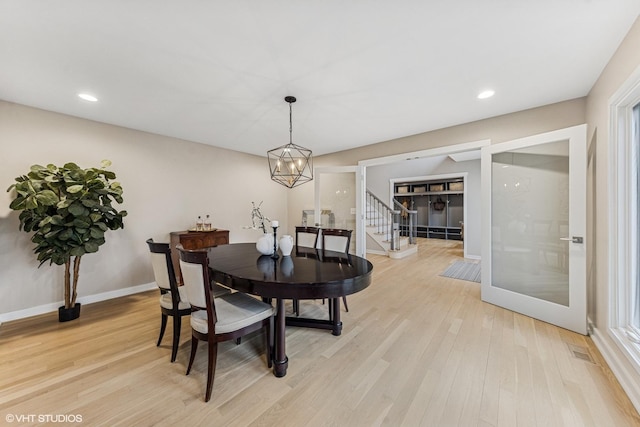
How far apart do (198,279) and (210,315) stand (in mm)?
265

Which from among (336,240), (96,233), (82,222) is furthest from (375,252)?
(82,222)

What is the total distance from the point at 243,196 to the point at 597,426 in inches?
211

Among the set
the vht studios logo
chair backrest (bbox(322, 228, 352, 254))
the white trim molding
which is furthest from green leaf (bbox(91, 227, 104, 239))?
the white trim molding

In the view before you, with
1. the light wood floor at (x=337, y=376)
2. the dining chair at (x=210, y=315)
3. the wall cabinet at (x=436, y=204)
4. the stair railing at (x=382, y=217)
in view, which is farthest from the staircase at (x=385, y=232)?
the dining chair at (x=210, y=315)

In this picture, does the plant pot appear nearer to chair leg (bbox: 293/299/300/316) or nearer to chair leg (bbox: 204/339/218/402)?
chair leg (bbox: 204/339/218/402)

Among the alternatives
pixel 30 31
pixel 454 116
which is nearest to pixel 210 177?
pixel 30 31

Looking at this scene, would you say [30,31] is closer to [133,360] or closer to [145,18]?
[145,18]

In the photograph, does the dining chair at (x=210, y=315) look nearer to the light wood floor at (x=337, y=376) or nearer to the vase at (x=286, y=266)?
the light wood floor at (x=337, y=376)

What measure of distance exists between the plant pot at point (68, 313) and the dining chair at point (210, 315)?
211 centimetres

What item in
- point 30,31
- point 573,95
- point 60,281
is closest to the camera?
point 30,31

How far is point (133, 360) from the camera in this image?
2104 millimetres

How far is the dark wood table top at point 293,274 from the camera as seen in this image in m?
1.70

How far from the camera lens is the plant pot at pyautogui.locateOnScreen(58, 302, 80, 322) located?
9.29 feet

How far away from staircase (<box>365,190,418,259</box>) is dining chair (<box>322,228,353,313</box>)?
354 cm
